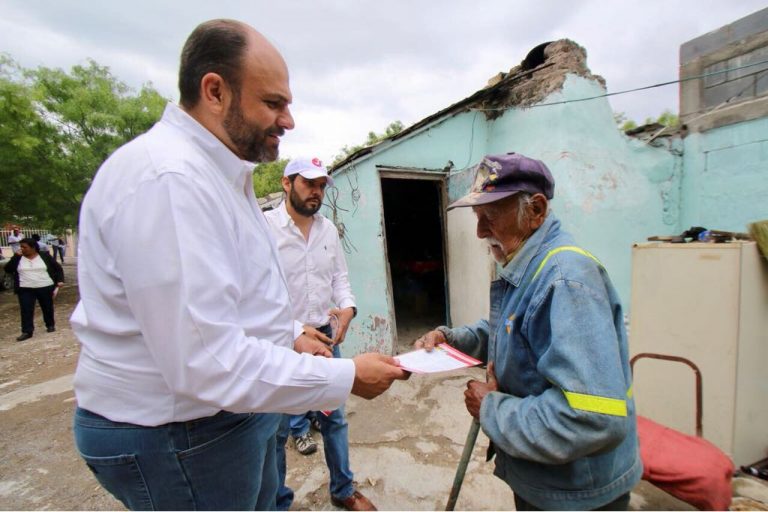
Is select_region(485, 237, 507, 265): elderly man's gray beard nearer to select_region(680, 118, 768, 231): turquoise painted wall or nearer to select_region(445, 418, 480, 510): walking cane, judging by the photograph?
select_region(445, 418, 480, 510): walking cane

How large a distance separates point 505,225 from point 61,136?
14082 mm

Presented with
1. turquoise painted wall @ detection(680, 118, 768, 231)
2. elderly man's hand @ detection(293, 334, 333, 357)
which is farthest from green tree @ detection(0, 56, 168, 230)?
turquoise painted wall @ detection(680, 118, 768, 231)

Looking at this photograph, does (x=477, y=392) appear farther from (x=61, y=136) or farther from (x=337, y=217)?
(x=61, y=136)

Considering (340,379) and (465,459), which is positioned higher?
(340,379)

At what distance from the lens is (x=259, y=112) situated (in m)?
1.13

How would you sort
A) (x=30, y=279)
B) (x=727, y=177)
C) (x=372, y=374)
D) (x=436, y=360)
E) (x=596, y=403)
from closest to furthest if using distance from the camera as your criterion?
(x=596, y=403) → (x=372, y=374) → (x=436, y=360) → (x=727, y=177) → (x=30, y=279)

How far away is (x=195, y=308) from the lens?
87 cm

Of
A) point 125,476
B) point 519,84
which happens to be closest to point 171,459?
point 125,476

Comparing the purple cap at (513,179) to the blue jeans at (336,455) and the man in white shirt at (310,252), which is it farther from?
the blue jeans at (336,455)

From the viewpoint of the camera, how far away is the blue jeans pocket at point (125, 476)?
1017mm

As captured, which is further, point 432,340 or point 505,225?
point 432,340

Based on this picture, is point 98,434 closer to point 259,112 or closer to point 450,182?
point 259,112

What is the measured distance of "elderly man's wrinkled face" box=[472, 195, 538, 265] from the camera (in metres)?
1.32

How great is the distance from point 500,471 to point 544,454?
0.42m
